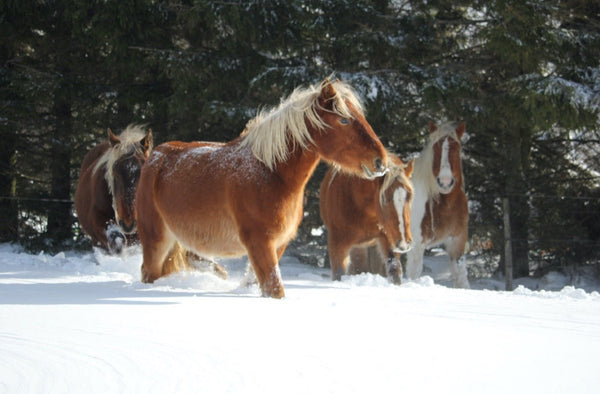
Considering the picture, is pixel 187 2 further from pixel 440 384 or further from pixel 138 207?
pixel 440 384

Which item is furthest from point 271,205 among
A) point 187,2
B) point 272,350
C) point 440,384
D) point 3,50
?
point 3,50

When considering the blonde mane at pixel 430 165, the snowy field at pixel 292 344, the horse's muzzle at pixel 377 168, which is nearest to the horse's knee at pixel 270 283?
the snowy field at pixel 292 344

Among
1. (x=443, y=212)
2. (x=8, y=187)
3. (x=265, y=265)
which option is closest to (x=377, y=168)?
(x=265, y=265)

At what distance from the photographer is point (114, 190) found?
6.81 m

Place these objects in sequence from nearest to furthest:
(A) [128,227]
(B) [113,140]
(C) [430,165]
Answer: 1. (A) [128,227]
2. (B) [113,140]
3. (C) [430,165]

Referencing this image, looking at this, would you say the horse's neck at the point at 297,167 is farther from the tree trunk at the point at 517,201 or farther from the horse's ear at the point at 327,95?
the tree trunk at the point at 517,201

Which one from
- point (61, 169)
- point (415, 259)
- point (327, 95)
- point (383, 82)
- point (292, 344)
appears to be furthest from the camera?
point (61, 169)

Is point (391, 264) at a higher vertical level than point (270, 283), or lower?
lower

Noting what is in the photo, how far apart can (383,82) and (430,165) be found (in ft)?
7.43

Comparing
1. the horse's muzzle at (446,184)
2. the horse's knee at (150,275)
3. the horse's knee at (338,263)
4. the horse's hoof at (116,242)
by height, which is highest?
the horse's muzzle at (446,184)

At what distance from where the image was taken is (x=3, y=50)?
539 inches

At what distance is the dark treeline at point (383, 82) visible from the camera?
910 cm

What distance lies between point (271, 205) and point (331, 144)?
0.64 metres

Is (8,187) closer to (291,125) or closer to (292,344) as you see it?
(291,125)
